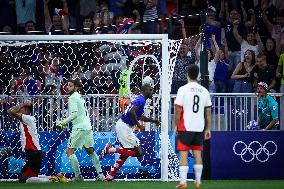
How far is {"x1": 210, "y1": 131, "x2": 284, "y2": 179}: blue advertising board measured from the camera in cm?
2138

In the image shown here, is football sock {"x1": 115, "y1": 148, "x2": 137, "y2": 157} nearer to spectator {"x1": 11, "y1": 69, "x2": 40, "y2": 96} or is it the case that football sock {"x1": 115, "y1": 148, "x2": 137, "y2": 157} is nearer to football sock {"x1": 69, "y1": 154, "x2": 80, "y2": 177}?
football sock {"x1": 69, "y1": 154, "x2": 80, "y2": 177}

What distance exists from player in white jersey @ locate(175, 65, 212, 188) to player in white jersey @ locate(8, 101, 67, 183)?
3.67 meters

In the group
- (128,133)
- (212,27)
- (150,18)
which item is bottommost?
(128,133)

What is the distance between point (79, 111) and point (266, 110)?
417cm

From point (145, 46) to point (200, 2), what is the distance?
16.6 feet

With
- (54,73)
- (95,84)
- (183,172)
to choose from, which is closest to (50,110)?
(54,73)

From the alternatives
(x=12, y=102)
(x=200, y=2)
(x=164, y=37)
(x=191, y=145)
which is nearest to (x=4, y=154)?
(x=12, y=102)

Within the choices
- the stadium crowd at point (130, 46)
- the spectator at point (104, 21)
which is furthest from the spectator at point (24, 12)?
the spectator at point (104, 21)

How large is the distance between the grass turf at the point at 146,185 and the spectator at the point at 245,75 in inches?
139

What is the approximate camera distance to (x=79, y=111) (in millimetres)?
20359

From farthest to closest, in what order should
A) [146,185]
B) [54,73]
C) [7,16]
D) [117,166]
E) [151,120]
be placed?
1. [7,16]
2. [54,73]
3. [117,166]
4. [151,120]
5. [146,185]

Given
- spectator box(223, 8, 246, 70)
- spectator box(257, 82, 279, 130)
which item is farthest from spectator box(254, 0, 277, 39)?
spectator box(257, 82, 279, 130)

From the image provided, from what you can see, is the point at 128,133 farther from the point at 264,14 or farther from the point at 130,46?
the point at 264,14

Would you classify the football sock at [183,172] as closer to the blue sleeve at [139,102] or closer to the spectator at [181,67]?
the blue sleeve at [139,102]
